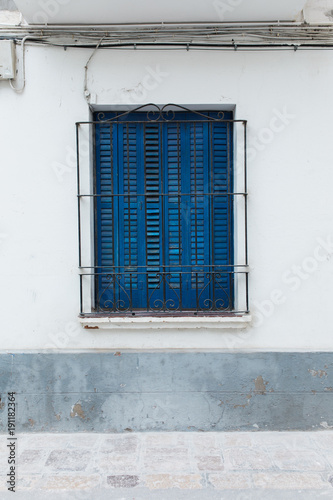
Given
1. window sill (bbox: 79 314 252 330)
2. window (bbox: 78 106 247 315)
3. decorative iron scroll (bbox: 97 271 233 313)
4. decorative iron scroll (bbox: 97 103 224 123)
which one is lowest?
window sill (bbox: 79 314 252 330)

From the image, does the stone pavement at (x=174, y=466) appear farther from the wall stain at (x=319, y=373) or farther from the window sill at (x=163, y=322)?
the window sill at (x=163, y=322)

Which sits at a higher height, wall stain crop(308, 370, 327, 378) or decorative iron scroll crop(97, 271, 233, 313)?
decorative iron scroll crop(97, 271, 233, 313)

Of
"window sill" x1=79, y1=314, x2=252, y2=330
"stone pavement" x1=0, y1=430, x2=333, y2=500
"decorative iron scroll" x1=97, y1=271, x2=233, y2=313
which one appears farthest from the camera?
"decorative iron scroll" x1=97, y1=271, x2=233, y2=313

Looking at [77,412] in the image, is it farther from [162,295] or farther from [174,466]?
[162,295]

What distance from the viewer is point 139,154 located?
3.98 m

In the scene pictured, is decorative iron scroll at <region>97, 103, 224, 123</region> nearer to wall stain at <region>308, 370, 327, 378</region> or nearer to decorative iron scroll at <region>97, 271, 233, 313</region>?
decorative iron scroll at <region>97, 271, 233, 313</region>

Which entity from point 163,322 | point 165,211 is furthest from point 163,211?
point 163,322

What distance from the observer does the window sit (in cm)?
395

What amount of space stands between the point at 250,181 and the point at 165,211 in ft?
2.60

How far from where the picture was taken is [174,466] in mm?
3219

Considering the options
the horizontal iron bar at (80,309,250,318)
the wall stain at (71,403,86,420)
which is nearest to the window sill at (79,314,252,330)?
the horizontal iron bar at (80,309,250,318)

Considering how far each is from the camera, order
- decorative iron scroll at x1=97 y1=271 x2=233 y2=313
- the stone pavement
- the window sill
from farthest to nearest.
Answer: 1. decorative iron scroll at x1=97 y1=271 x2=233 y2=313
2. the window sill
3. the stone pavement

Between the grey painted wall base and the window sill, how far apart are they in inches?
10.0

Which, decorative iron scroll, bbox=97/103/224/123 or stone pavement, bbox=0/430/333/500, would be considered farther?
decorative iron scroll, bbox=97/103/224/123
